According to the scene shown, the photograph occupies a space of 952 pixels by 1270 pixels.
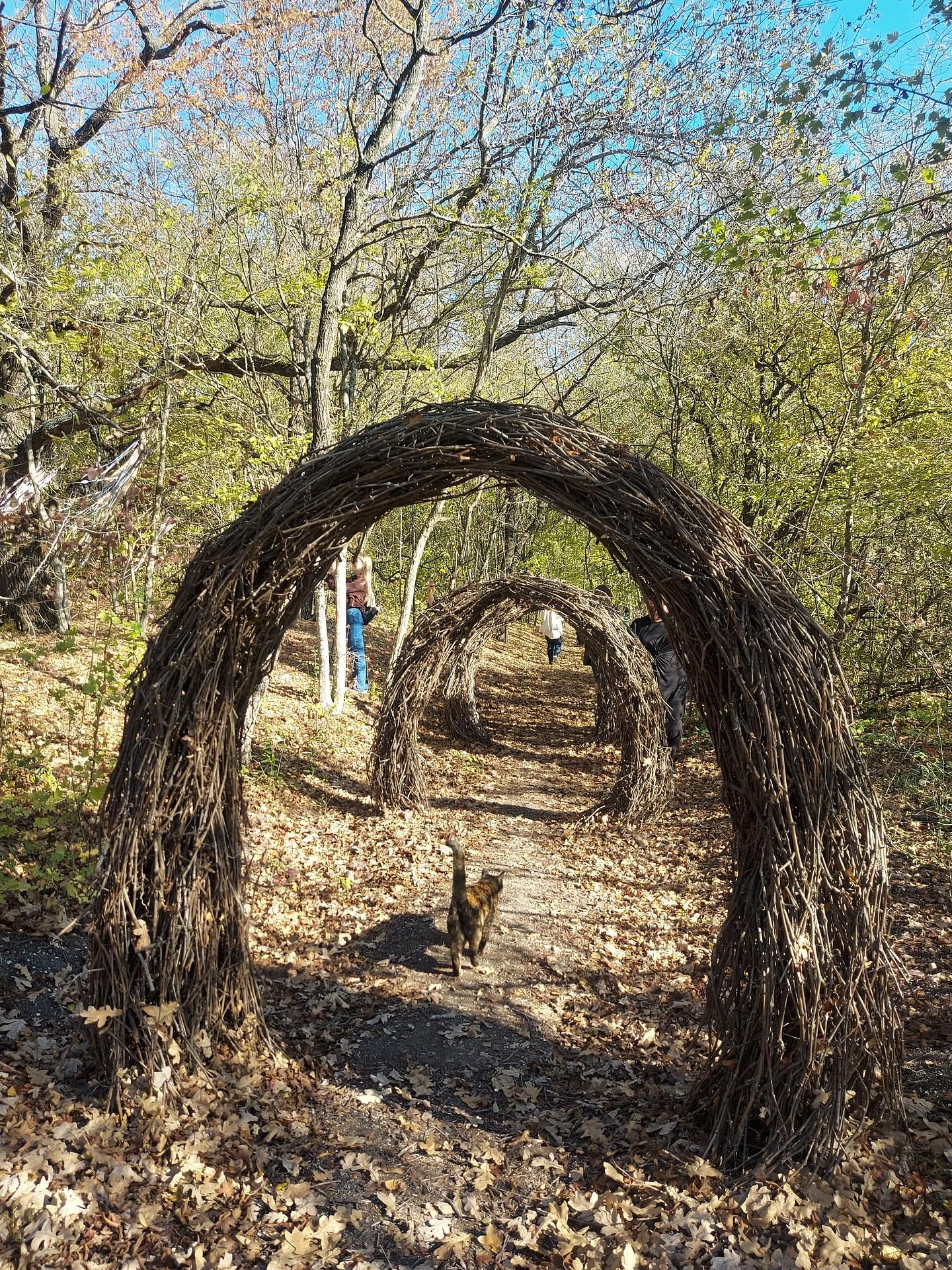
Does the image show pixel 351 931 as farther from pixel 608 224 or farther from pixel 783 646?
pixel 608 224

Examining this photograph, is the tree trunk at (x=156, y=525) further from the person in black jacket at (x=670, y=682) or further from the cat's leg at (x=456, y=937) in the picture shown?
the person in black jacket at (x=670, y=682)

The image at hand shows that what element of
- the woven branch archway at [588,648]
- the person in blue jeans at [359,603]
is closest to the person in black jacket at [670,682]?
the woven branch archway at [588,648]

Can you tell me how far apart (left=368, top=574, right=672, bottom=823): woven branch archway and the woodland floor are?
1.08m

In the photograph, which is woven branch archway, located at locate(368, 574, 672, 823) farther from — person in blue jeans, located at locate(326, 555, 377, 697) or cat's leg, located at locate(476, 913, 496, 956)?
cat's leg, located at locate(476, 913, 496, 956)

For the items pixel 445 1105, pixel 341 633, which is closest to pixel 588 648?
pixel 341 633

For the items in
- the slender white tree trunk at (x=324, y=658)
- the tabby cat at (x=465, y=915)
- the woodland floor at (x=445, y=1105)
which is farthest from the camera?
the slender white tree trunk at (x=324, y=658)

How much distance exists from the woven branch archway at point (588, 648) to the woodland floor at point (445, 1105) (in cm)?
108

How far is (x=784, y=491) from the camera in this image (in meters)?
9.84

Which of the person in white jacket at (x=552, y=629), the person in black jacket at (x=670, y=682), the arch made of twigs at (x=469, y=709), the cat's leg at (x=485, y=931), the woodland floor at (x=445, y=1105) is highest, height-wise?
the person in white jacket at (x=552, y=629)

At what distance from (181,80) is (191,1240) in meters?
10.5

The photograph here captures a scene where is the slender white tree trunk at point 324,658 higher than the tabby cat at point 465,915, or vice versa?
the slender white tree trunk at point 324,658

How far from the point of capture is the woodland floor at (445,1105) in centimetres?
279

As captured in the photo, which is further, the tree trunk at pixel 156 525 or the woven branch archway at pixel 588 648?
the woven branch archway at pixel 588 648

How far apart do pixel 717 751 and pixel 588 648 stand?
612 centimetres
